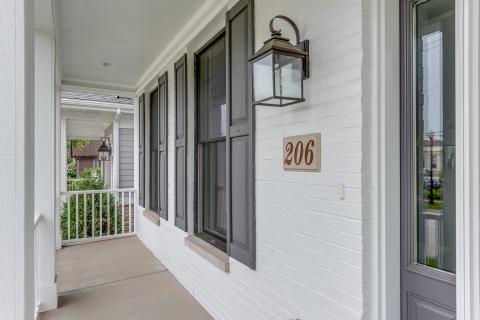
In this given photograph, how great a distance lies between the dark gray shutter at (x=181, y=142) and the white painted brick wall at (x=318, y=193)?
1.51 meters

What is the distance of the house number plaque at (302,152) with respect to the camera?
175cm

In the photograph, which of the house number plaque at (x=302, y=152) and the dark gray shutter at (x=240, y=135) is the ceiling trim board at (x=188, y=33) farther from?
the house number plaque at (x=302, y=152)

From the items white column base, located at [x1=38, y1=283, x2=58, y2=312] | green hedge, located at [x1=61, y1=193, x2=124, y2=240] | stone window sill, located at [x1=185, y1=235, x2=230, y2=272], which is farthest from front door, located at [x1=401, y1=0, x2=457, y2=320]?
green hedge, located at [x1=61, y1=193, x2=124, y2=240]

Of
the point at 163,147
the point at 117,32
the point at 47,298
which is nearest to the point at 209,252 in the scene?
the point at 47,298

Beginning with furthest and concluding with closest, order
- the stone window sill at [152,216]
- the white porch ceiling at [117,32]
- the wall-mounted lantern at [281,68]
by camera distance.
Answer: the stone window sill at [152,216], the white porch ceiling at [117,32], the wall-mounted lantern at [281,68]

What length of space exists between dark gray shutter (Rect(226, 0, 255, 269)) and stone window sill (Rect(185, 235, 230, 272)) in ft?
0.56

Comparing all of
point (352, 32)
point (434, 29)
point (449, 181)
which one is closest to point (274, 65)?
point (352, 32)

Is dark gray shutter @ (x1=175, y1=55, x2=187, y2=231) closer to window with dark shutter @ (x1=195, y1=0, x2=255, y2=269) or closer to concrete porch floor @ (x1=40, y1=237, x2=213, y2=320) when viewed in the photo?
window with dark shutter @ (x1=195, y1=0, x2=255, y2=269)

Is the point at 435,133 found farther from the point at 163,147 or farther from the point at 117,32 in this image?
the point at 163,147

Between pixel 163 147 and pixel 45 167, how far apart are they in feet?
5.39

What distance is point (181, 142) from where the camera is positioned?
3.76 meters

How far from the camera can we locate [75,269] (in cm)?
428

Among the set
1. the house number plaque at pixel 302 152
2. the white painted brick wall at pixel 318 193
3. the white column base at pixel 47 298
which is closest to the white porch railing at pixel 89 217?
the white column base at pixel 47 298

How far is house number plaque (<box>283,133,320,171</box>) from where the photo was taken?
1748 millimetres
